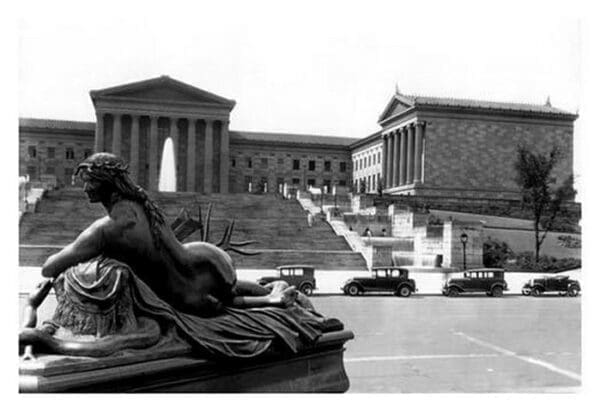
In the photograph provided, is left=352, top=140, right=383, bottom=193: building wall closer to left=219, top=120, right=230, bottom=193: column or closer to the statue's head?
left=219, top=120, right=230, bottom=193: column

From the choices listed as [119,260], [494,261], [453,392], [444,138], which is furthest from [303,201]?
[119,260]

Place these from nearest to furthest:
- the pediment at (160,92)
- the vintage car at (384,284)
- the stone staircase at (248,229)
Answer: the vintage car at (384,284), the stone staircase at (248,229), the pediment at (160,92)

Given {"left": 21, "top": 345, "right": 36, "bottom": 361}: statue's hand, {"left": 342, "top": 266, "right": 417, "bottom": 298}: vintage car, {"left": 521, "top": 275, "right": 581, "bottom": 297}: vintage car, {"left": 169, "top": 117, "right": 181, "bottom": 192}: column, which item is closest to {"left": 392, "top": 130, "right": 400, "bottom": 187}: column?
{"left": 169, "top": 117, "right": 181, "bottom": 192}: column

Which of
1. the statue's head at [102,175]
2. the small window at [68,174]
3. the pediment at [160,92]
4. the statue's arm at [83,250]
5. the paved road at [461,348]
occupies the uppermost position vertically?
the pediment at [160,92]

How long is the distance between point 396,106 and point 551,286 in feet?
167

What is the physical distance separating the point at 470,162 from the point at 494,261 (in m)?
37.2

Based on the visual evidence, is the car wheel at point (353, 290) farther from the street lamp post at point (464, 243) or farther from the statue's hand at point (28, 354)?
the statue's hand at point (28, 354)

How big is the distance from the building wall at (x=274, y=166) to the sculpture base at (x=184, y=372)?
8000 cm

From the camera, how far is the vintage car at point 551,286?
947 inches

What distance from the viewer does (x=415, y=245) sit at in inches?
1361

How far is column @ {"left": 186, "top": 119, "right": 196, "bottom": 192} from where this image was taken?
7369cm

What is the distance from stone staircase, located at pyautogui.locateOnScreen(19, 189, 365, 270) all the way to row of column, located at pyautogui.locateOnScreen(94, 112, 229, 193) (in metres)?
27.9

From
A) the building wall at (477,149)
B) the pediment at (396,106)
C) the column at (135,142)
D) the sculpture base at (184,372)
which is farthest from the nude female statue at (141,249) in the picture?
the column at (135,142)

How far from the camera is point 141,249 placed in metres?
5.48
